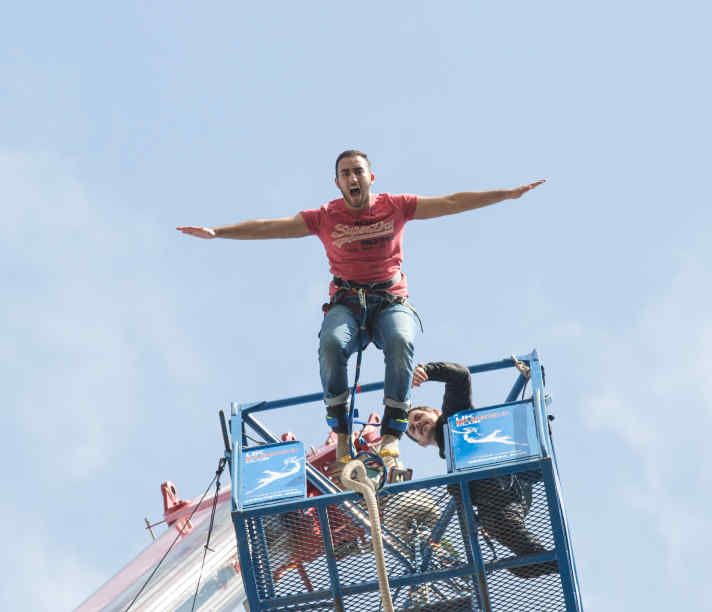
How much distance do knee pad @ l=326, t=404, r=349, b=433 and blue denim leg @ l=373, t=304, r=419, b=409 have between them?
0.36 meters

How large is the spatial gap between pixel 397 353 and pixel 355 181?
149 centimetres

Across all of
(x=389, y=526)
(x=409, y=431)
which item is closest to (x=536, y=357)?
(x=409, y=431)

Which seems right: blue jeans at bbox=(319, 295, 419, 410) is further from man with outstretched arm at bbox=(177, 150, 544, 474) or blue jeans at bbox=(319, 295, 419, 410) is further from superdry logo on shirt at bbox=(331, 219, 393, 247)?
superdry logo on shirt at bbox=(331, 219, 393, 247)

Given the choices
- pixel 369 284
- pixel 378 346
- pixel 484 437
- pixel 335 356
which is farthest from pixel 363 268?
pixel 484 437

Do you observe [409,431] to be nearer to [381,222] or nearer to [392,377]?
[392,377]

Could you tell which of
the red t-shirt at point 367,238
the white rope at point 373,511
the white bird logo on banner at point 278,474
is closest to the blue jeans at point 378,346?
the red t-shirt at point 367,238

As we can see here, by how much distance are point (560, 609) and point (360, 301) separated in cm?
276

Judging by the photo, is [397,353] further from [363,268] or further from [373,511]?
[373,511]

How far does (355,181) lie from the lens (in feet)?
34.6

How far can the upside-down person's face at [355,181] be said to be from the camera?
10547mm

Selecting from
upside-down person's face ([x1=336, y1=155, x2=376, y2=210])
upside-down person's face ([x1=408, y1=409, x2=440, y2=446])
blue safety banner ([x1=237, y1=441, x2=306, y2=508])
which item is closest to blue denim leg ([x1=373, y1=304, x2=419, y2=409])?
upside-down person's face ([x1=408, y1=409, x2=440, y2=446])

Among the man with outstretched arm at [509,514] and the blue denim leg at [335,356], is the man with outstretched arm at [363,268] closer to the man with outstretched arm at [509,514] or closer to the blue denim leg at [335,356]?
the blue denim leg at [335,356]

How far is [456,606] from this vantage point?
978 cm

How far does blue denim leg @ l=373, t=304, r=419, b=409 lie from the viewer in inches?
391
